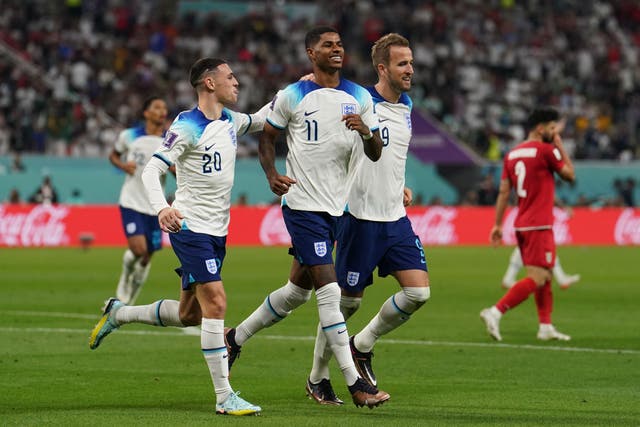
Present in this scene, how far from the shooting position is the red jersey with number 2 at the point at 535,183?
14.3 metres

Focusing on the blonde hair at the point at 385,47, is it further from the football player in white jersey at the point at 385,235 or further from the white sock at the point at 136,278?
the white sock at the point at 136,278

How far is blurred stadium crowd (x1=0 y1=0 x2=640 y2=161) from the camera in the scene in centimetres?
3847

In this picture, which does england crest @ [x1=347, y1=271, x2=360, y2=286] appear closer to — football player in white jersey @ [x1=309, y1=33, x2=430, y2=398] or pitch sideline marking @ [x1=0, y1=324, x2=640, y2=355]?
football player in white jersey @ [x1=309, y1=33, x2=430, y2=398]

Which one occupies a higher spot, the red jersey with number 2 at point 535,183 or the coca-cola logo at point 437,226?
the red jersey with number 2 at point 535,183

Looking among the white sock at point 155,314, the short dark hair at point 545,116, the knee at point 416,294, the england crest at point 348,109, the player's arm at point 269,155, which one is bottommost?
the white sock at point 155,314

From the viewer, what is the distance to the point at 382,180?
10016 mm

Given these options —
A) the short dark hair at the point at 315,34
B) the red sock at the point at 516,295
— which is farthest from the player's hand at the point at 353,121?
the red sock at the point at 516,295

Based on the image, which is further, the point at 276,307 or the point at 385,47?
the point at 385,47

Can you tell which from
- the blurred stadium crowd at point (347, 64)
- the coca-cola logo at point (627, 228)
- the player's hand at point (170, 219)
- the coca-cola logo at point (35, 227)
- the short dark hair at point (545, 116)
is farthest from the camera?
the coca-cola logo at point (627, 228)

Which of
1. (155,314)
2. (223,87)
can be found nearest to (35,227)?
(155,314)

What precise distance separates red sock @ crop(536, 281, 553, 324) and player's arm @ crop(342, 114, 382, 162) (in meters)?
5.41

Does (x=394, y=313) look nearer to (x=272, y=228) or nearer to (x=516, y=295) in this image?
(x=516, y=295)

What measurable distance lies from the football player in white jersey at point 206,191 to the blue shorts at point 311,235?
0.48 meters

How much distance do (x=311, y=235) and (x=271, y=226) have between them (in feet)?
87.8
